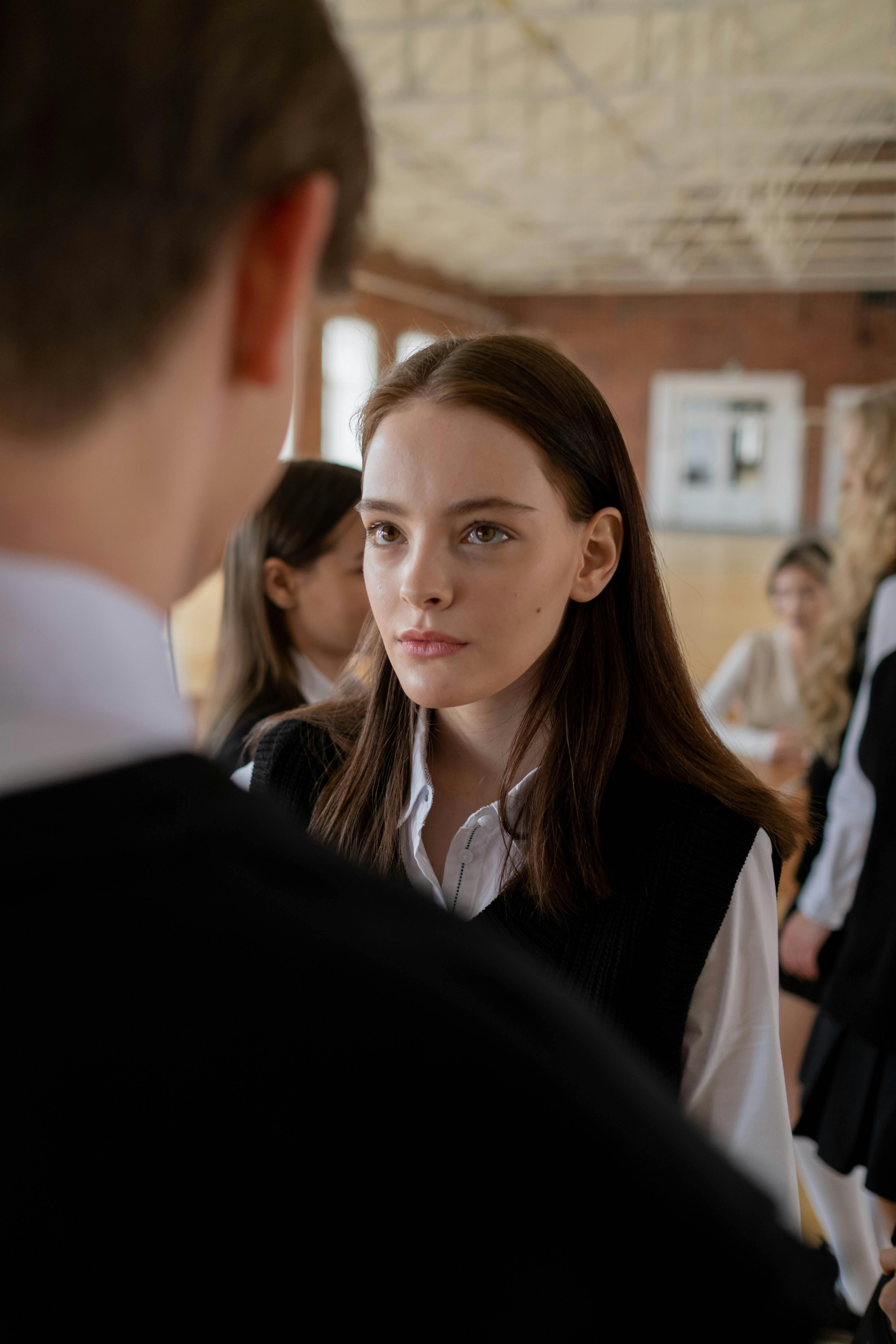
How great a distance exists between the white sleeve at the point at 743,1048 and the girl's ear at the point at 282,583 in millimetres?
1341

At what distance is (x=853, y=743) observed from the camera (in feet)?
8.61

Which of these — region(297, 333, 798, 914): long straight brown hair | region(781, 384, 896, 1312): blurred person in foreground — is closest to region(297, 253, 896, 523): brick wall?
region(781, 384, 896, 1312): blurred person in foreground

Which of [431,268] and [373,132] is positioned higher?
[431,268]

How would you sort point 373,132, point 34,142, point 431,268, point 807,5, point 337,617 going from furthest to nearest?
point 431,268, point 807,5, point 337,617, point 373,132, point 34,142

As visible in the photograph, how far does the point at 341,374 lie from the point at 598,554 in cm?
1404

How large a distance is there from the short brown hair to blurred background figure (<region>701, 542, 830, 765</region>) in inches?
157

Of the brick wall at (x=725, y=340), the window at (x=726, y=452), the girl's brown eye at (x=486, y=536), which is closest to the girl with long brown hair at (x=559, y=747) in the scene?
the girl's brown eye at (x=486, y=536)

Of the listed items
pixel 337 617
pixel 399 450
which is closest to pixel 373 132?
pixel 399 450

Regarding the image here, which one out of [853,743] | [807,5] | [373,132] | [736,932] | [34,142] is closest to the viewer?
[34,142]

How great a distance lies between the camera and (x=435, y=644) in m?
1.23

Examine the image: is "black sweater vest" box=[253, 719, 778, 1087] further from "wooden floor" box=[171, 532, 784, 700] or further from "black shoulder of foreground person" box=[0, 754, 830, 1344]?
"black shoulder of foreground person" box=[0, 754, 830, 1344]

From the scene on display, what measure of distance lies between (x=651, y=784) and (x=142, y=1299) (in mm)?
945

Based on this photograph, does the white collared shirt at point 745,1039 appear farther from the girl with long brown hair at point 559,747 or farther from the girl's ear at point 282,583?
the girl's ear at point 282,583

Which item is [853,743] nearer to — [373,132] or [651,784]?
[651,784]
